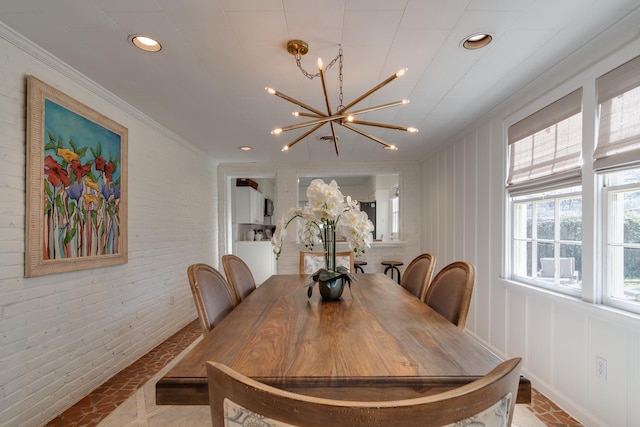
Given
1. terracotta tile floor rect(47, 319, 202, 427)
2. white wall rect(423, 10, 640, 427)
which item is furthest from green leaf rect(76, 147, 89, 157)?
white wall rect(423, 10, 640, 427)

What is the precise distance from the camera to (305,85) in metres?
2.31

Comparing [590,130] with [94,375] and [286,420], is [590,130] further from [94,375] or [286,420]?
[94,375]

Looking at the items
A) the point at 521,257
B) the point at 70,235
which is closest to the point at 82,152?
the point at 70,235

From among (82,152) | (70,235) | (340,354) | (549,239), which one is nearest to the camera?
(340,354)

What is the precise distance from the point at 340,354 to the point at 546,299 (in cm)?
198

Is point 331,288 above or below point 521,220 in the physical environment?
below

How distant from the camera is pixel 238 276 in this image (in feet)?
6.89

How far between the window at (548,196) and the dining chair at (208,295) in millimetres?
2230

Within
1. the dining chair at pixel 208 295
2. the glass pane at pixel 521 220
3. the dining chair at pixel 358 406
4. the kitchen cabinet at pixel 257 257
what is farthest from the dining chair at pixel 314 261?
the kitchen cabinet at pixel 257 257

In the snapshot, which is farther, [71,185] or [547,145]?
[547,145]

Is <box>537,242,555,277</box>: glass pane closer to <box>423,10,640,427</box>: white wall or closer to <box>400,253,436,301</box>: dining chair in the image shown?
<box>423,10,640,427</box>: white wall

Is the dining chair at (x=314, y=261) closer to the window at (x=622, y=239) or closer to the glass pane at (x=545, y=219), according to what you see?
the glass pane at (x=545, y=219)

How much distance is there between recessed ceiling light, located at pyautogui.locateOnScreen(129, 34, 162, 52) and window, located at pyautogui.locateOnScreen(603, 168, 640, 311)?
2.76 m

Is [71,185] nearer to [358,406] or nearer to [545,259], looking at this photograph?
[358,406]
